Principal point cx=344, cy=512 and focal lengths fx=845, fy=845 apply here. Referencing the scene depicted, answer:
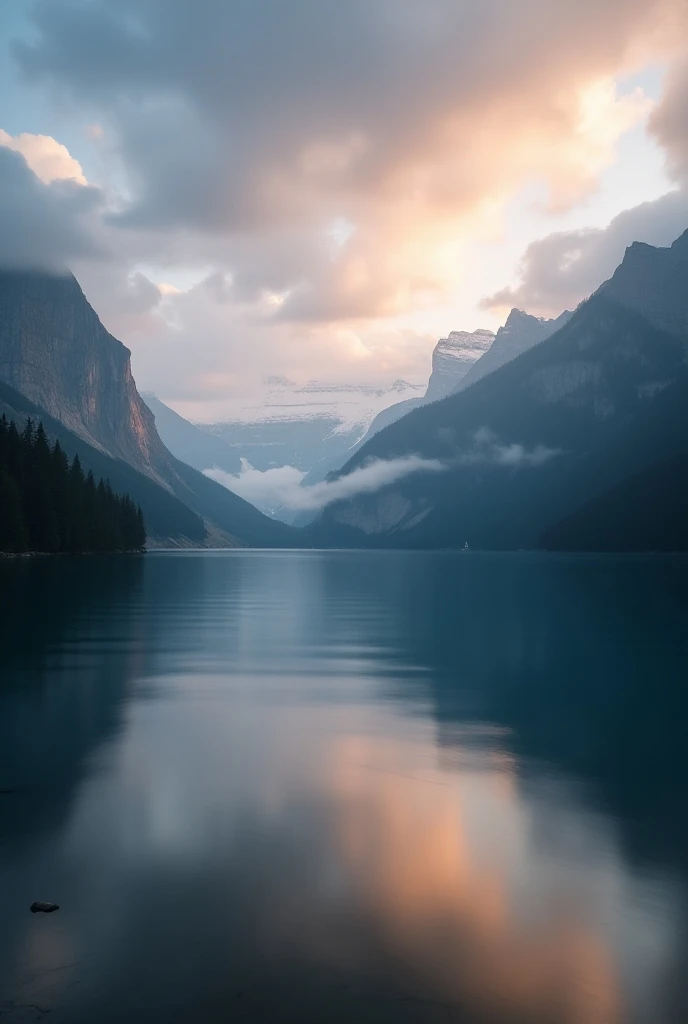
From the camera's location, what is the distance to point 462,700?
1224 inches

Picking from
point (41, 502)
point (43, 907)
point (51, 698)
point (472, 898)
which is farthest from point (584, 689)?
point (41, 502)

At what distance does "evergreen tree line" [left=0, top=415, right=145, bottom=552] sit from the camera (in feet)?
405

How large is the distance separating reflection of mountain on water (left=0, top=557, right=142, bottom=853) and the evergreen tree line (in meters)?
64.3

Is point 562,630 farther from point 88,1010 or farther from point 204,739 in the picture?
point 88,1010

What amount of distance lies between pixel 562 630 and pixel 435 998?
4543cm

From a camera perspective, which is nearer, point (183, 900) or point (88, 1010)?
point (88, 1010)

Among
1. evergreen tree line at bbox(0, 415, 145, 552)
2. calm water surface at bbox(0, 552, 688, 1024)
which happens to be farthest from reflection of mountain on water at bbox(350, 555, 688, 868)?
evergreen tree line at bbox(0, 415, 145, 552)

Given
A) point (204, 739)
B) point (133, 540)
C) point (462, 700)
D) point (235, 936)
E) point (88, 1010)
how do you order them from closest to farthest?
point (88, 1010) < point (235, 936) < point (204, 739) < point (462, 700) < point (133, 540)

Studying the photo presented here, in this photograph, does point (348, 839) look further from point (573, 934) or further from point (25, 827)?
point (25, 827)

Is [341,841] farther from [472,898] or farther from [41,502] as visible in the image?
[41,502]

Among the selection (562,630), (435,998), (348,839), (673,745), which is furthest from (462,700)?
(562,630)

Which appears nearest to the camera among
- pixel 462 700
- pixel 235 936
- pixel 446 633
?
pixel 235 936

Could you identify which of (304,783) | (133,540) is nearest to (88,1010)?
(304,783)

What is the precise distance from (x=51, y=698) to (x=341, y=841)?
15.7m
